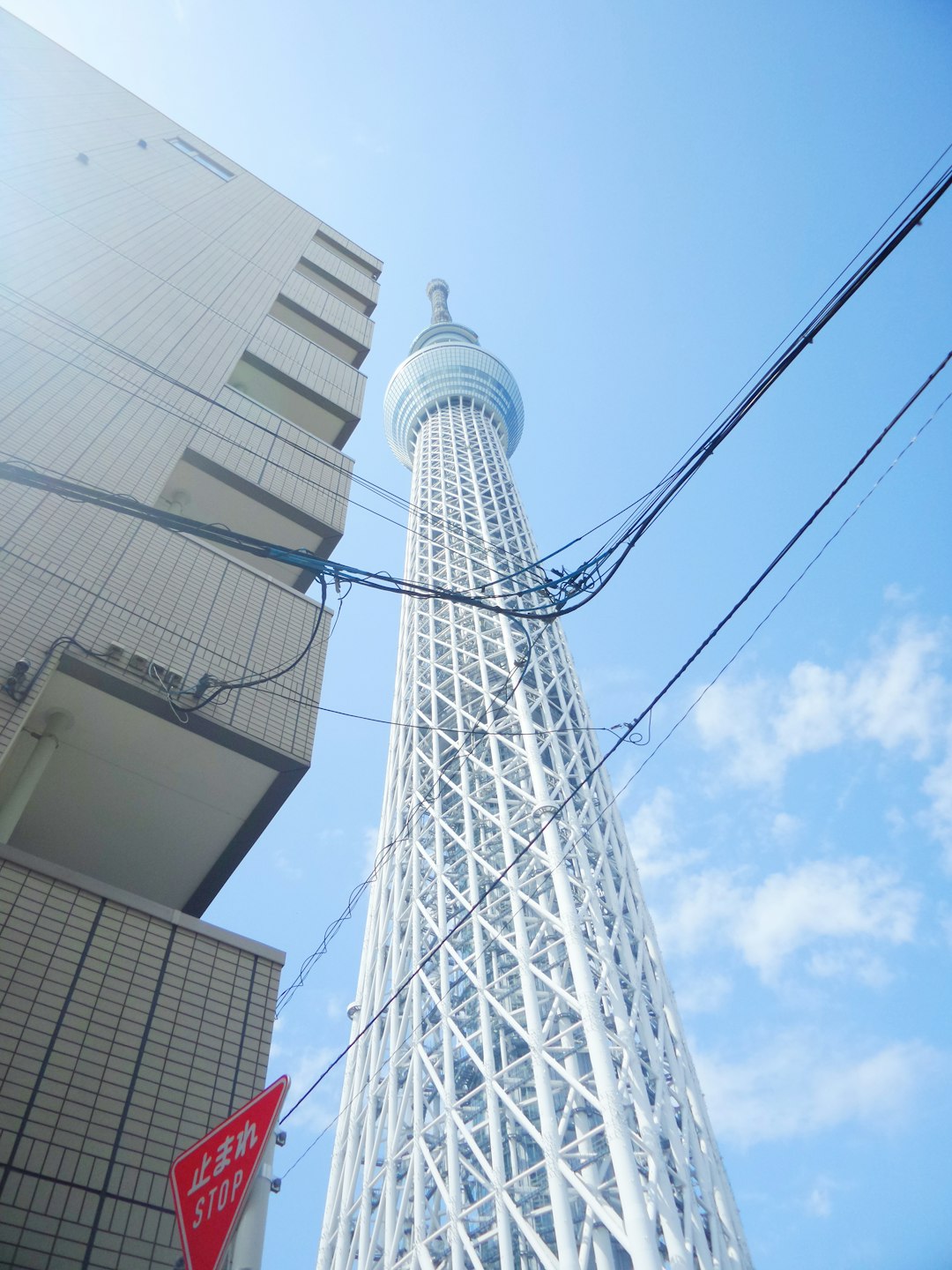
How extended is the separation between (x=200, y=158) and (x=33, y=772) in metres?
13.7

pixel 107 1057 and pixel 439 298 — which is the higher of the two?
pixel 439 298

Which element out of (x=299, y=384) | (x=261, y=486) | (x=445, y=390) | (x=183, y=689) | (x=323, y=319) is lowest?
(x=183, y=689)

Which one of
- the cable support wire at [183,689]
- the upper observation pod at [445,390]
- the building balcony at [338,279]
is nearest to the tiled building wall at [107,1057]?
the cable support wire at [183,689]

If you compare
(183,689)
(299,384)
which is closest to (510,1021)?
(299,384)

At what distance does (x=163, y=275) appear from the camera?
10.4m

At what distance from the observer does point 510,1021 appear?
527 inches

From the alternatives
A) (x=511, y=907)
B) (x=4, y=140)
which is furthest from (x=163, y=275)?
(x=511, y=907)

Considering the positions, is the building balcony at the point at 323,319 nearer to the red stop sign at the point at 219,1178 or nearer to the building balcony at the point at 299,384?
the building balcony at the point at 299,384

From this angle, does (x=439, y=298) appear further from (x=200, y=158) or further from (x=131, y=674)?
(x=131, y=674)

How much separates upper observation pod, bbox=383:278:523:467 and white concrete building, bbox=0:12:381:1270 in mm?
28338

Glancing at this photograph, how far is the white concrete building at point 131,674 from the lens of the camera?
3965 millimetres

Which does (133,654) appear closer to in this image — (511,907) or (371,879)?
(511,907)

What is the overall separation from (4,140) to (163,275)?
8.68 ft

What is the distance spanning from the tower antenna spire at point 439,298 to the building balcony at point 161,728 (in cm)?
4490
